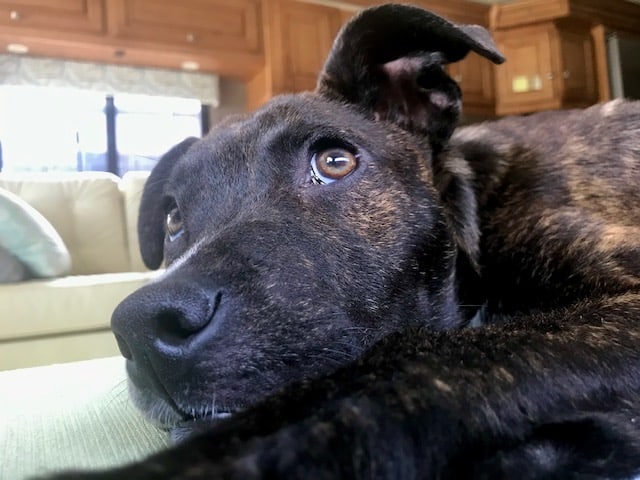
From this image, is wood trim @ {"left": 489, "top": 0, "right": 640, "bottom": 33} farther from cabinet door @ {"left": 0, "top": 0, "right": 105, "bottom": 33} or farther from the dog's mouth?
the dog's mouth

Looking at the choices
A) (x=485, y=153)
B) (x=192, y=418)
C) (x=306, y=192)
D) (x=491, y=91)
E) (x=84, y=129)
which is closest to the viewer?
(x=192, y=418)

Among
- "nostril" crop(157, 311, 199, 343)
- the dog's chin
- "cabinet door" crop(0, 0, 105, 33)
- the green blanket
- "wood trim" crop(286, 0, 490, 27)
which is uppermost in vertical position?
"wood trim" crop(286, 0, 490, 27)

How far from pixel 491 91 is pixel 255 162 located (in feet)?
27.9

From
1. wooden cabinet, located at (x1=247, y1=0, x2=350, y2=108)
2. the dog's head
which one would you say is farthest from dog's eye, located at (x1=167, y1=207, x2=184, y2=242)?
wooden cabinet, located at (x1=247, y1=0, x2=350, y2=108)

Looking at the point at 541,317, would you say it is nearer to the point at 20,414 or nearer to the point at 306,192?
the point at 306,192

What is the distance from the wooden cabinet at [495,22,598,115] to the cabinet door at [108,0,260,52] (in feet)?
12.7

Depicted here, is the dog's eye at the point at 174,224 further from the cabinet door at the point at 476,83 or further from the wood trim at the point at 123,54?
the cabinet door at the point at 476,83

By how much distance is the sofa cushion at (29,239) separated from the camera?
423 centimetres

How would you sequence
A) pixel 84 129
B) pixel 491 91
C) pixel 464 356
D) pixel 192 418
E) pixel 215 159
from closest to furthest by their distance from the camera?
pixel 464 356
pixel 192 418
pixel 215 159
pixel 84 129
pixel 491 91

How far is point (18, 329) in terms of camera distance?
3973mm

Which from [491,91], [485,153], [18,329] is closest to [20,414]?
[485,153]

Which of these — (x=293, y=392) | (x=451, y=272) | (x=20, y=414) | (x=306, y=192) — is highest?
(x=306, y=192)

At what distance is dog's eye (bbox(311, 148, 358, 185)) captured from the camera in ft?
4.88

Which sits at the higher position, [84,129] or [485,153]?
[84,129]
